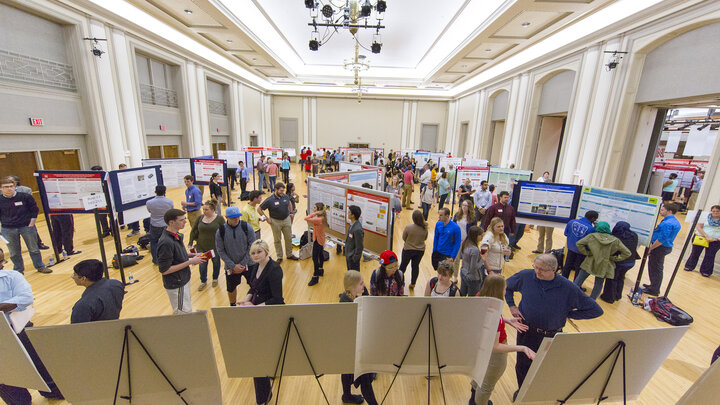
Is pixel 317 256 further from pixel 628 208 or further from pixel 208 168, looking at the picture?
pixel 628 208

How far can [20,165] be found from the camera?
6.70 metres

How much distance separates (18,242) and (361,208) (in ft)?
18.4

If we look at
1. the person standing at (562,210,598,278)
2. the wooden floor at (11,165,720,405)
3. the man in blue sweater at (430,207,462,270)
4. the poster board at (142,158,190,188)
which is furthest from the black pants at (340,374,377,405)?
the poster board at (142,158,190,188)

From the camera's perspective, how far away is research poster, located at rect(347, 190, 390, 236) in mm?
4516

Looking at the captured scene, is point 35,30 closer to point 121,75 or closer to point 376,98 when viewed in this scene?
point 121,75

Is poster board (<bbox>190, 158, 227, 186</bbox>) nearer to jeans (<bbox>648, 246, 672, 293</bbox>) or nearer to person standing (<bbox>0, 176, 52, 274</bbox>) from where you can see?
person standing (<bbox>0, 176, 52, 274</bbox>)

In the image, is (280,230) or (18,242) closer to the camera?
(18,242)

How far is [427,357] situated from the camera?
1.98m

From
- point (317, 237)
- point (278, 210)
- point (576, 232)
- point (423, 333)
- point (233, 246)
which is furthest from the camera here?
point (278, 210)

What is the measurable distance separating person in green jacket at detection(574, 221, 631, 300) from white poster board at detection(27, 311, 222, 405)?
16.1ft

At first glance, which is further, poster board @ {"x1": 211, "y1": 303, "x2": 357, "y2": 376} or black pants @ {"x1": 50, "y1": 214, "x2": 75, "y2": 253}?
black pants @ {"x1": 50, "y1": 214, "x2": 75, "y2": 253}

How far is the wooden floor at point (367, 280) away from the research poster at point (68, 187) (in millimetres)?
1212

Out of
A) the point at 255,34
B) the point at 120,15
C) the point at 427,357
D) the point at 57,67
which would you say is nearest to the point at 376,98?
the point at 255,34

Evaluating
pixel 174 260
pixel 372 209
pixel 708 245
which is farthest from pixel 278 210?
pixel 708 245
